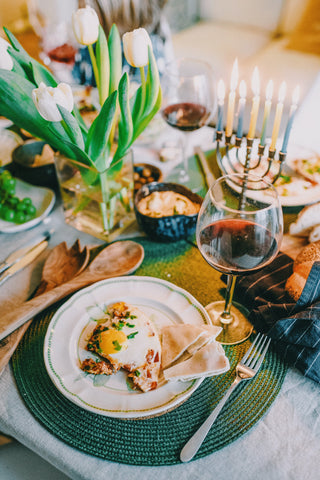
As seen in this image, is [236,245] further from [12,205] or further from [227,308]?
[12,205]

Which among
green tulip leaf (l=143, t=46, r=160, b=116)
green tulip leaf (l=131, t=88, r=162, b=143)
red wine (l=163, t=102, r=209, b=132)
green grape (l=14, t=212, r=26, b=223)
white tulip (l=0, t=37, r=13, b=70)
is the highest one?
white tulip (l=0, t=37, r=13, b=70)

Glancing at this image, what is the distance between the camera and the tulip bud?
2.73 feet

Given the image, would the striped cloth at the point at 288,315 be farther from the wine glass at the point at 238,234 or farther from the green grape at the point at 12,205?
the green grape at the point at 12,205

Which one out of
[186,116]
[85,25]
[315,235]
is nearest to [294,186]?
[315,235]

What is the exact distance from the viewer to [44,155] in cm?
128

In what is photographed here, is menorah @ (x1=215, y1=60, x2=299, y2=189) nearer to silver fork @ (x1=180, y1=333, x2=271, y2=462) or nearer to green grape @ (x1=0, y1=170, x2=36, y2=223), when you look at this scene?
silver fork @ (x1=180, y1=333, x2=271, y2=462)

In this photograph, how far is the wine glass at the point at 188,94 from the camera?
4.03ft

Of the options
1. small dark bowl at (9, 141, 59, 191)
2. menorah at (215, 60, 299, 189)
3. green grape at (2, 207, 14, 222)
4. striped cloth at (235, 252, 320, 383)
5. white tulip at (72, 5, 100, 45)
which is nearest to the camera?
striped cloth at (235, 252, 320, 383)

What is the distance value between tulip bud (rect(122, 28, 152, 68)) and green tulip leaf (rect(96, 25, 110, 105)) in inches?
3.2

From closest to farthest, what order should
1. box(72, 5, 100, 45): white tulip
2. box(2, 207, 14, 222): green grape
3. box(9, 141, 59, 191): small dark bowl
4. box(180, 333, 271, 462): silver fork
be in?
1. box(180, 333, 271, 462): silver fork
2. box(72, 5, 100, 45): white tulip
3. box(2, 207, 14, 222): green grape
4. box(9, 141, 59, 191): small dark bowl

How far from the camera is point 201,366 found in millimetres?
691

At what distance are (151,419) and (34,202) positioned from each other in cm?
77

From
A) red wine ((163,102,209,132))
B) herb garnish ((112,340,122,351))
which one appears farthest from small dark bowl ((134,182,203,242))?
herb garnish ((112,340,122,351))

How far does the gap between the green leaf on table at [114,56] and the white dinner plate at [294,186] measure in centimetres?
46
